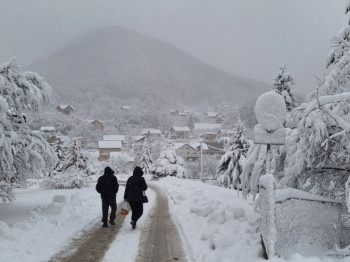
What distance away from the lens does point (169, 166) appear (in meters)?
A: 54.6

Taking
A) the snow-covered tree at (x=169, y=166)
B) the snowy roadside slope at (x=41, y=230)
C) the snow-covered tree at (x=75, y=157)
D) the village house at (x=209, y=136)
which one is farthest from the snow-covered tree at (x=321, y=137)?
the village house at (x=209, y=136)

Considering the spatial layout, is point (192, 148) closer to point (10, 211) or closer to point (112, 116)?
point (112, 116)

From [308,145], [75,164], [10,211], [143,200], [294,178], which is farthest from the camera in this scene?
[75,164]

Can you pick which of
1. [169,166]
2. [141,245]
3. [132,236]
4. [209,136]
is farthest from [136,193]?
[209,136]

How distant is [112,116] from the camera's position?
160m

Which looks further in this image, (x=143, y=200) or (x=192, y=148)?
(x=192, y=148)

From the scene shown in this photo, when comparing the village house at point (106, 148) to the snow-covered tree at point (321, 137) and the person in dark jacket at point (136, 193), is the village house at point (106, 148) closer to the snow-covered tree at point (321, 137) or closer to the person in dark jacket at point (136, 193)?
the person in dark jacket at point (136, 193)

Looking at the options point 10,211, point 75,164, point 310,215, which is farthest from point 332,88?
point 75,164

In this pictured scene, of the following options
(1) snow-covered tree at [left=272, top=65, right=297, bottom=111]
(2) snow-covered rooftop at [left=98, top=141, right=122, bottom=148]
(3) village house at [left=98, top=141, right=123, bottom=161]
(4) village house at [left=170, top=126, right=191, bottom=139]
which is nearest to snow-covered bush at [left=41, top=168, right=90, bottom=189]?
(1) snow-covered tree at [left=272, top=65, right=297, bottom=111]

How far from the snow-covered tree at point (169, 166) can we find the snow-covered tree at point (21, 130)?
41.1 meters

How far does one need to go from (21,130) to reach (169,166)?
139 feet

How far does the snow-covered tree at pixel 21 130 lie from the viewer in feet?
37.3

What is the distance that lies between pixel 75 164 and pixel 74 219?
30.6 metres

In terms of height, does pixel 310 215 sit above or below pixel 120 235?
above
